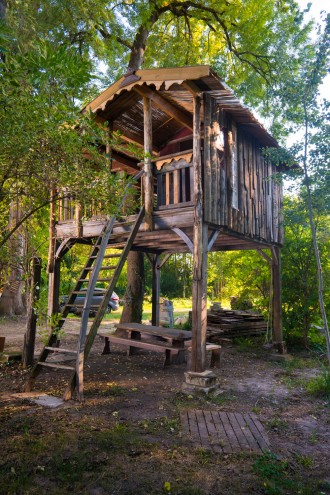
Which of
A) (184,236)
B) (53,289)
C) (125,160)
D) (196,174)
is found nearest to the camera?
(196,174)

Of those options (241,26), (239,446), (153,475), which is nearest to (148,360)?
(239,446)

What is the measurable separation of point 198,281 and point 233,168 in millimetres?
3357

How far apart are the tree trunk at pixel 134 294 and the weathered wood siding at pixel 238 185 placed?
384cm

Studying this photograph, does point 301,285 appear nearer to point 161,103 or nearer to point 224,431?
point 161,103

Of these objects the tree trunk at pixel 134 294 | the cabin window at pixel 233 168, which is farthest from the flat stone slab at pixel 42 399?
the tree trunk at pixel 134 294

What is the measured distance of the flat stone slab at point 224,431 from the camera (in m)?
4.43

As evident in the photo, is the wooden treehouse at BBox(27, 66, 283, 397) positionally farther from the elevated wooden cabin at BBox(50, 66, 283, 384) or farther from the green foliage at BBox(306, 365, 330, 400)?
the green foliage at BBox(306, 365, 330, 400)

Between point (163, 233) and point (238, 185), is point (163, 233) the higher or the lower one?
the lower one

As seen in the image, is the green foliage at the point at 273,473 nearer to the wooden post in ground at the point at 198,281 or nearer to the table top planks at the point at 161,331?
the wooden post in ground at the point at 198,281

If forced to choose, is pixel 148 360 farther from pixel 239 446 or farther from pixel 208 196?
pixel 239 446

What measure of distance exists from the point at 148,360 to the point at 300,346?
205 inches

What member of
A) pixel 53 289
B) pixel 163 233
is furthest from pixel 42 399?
pixel 53 289

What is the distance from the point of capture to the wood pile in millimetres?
12438

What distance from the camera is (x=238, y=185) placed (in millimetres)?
9273
